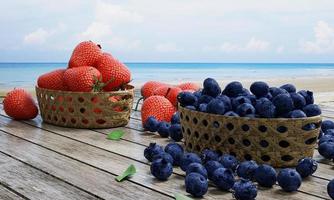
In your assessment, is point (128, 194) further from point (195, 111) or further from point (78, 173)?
point (195, 111)

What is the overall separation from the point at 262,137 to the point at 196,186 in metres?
0.35

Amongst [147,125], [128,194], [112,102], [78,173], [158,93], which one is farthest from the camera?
[158,93]

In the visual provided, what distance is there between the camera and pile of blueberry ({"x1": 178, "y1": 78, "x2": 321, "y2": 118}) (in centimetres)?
143

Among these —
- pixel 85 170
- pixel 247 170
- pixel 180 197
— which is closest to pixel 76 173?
pixel 85 170

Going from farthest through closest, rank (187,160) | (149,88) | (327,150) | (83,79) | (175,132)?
1. (149,88)
2. (83,79)
3. (175,132)
4. (327,150)
5. (187,160)

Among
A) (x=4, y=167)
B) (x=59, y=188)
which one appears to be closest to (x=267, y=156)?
(x=59, y=188)

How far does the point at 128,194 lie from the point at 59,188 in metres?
0.18

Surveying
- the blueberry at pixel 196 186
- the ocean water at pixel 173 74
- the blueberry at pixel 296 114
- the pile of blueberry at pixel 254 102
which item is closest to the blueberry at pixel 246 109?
the pile of blueberry at pixel 254 102

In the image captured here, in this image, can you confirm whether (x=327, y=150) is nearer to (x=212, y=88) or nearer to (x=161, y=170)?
(x=212, y=88)

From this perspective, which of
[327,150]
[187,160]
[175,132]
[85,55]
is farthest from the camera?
[85,55]

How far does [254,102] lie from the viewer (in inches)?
59.1

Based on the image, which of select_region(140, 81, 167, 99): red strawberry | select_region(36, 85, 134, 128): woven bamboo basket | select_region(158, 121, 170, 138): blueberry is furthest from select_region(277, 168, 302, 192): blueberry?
select_region(140, 81, 167, 99): red strawberry

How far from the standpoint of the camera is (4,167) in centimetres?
143

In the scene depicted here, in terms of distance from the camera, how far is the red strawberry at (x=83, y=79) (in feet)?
6.88
